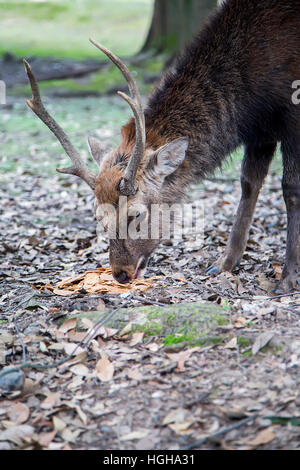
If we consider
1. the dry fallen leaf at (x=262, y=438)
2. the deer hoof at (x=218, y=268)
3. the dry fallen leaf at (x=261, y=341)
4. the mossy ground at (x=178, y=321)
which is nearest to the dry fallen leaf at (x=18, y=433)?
the mossy ground at (x=178, y=321)

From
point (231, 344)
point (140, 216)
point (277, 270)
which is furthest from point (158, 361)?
point (277, 270)

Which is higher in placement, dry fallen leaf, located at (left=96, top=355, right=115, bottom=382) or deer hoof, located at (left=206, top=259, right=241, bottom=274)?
deer hoof, located at (left=206, top=259, right=241, bottom=274)

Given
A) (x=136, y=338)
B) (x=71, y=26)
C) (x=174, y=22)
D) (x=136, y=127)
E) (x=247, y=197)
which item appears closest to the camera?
(x=136, y=338)

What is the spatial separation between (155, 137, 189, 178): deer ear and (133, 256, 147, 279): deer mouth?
73cm

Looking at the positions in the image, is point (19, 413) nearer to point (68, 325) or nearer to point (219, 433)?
point (68, 325)

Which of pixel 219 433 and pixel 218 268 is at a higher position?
pixel 218 268

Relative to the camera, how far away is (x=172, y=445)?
3.22 meters

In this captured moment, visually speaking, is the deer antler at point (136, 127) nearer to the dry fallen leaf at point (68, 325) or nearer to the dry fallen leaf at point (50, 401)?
the dry fallen leaf at point (68, 325)

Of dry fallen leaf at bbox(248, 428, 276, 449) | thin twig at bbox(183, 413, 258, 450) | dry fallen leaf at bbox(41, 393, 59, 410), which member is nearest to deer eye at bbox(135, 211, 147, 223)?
dry fallen leaf at bbox(41, 393, 59, 410)

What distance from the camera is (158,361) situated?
3.85 metres

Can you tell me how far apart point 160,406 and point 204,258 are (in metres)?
2.79

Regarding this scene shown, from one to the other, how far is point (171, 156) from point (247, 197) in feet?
4.22

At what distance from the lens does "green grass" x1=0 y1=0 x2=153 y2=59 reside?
877 inches

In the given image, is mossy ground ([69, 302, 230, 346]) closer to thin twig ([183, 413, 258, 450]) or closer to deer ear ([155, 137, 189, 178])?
thin twig ([183, 413, 258, 450])
